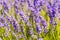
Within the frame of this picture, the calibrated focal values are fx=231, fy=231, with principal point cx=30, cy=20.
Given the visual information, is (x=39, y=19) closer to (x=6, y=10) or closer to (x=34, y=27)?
(x=34, y=27)

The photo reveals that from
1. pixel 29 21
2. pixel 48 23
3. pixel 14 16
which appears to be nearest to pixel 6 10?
pixel 14 16

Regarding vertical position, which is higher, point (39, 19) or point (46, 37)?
point (39, 19)

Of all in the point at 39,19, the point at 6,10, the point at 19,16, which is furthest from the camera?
the point at 6,10

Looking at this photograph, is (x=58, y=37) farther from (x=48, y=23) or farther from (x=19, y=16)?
(x=19, y=16)

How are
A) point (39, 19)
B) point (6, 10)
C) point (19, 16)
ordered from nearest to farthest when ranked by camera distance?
point (39, 19) < point (19, 16) < point (6, 10)

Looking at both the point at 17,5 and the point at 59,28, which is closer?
the point at 59,28

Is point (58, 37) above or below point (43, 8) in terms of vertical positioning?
below

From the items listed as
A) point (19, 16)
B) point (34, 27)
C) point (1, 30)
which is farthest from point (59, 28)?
point (1, 30)

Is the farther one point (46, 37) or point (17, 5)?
point (17, 5)
